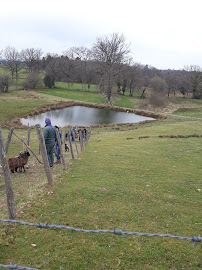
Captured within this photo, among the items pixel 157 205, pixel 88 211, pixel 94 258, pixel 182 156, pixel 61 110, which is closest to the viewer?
pixel 94 258

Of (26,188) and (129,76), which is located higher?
(129,76)

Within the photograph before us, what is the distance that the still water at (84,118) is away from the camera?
130ft

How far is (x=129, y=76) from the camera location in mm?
78938

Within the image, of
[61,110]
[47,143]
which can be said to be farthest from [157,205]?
[61,110]

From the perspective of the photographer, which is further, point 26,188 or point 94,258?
point 26,188

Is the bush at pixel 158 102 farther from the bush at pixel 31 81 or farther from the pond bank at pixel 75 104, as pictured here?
the bush at pixel 31 81

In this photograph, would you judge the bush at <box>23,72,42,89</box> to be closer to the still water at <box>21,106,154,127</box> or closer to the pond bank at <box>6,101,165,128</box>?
the pond bank at <box>6,101,165,128</box>

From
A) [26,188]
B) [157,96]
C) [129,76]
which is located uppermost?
[129,76]

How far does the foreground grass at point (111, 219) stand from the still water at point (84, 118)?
29.5 meters

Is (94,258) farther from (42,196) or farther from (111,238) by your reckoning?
(42,196)

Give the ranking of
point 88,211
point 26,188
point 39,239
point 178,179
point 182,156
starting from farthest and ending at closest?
point 182,156, point 178,179, point 26,188, point 88,211, point 39,239

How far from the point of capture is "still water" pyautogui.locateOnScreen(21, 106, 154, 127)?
39.7 meters

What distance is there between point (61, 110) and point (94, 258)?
47.9m

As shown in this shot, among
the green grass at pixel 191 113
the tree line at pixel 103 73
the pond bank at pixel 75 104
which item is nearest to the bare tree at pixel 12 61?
the tree line at pixel 103 73
